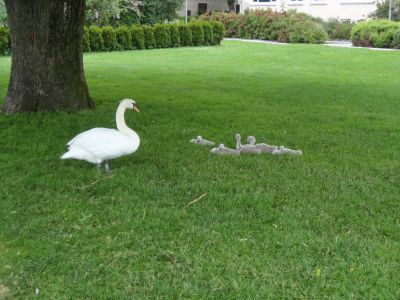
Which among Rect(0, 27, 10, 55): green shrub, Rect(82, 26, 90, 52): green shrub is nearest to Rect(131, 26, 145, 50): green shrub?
Rect(82, 26, 90, 52): green shrub

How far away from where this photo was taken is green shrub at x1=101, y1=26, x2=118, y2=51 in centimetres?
2397

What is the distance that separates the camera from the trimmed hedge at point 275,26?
29609 mm

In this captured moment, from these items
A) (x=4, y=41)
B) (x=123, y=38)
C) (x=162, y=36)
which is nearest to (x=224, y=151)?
(x=4, y=41)

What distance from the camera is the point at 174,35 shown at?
87.9 feet

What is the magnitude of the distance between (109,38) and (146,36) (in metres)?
2.28

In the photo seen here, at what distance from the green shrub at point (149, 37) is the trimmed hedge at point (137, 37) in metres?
0.33

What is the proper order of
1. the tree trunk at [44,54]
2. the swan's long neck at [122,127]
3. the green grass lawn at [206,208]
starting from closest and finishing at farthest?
the green grass lawn at [206,208]
the swan's long neck at [122,127]
the tree trunk at [44,54]

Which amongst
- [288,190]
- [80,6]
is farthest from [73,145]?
[80,6]

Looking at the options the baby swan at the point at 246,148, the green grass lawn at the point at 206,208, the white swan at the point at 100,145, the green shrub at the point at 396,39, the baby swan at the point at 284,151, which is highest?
the green shrub at the point at 396,39

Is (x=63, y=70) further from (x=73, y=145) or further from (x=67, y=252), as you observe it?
(x=67, y=252)

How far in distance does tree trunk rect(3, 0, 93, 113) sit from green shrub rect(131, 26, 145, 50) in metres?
16.8

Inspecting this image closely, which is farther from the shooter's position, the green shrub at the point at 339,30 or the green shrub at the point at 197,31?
the green shrub at the point at 339,30

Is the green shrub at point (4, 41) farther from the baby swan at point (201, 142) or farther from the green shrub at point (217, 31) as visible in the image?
the baby swan at point (201, 142)

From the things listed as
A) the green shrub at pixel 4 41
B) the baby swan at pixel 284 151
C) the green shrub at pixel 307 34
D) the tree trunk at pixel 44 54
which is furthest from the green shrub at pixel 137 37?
the baby swan at pixel 284 151
